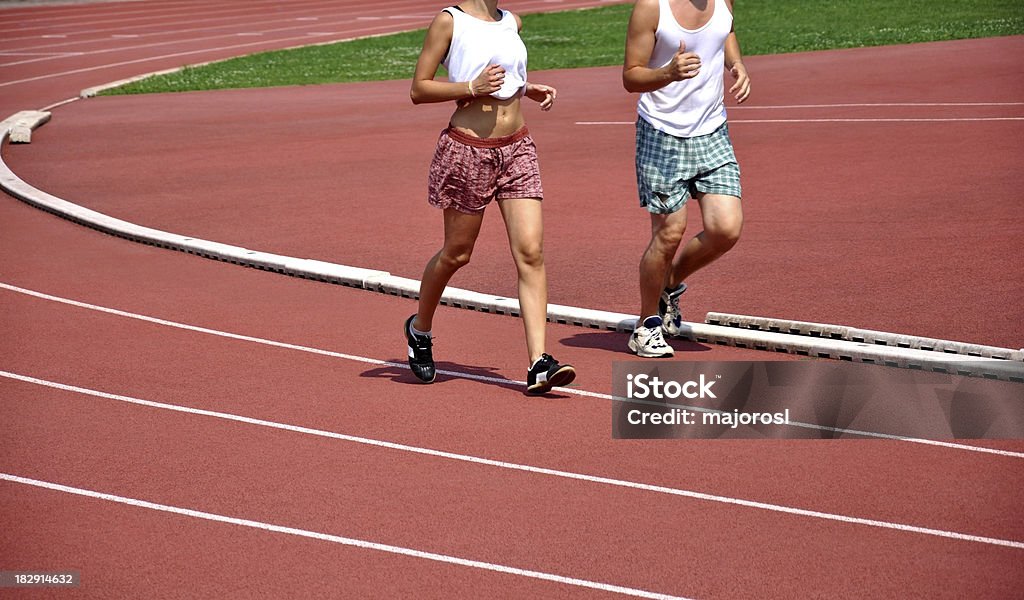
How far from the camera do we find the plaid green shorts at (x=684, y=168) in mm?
7438

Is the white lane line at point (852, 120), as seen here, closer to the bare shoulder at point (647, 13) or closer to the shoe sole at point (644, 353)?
the shoe sole at point (644, 353)

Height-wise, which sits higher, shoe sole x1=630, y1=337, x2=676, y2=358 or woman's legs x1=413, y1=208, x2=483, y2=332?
woman's legs x1=413, y1=208, x2=483, y2=332

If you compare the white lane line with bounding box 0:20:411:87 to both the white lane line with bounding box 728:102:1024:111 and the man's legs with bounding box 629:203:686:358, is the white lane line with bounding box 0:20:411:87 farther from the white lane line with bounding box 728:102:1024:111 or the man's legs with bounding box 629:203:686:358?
the man's legs with bounding box 629:203:686:358

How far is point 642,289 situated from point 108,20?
34.6 m

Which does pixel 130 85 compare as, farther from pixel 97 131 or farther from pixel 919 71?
pixel 919 71

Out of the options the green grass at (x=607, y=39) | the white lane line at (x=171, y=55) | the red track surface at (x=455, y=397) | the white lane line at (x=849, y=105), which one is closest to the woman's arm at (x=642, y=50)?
the red track surface at (x=455, y=397)

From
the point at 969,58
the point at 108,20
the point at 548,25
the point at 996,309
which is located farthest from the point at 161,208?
the point at 108,20

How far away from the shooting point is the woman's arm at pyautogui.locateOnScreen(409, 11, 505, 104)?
6.74 m

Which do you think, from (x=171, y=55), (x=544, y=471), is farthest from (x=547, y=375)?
(x=171, y=55)

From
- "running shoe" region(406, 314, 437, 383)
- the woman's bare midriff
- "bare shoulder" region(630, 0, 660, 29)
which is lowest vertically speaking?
"running shoe" region(406, 314, 437, 383)

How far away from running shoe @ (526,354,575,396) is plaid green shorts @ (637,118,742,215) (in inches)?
42.4

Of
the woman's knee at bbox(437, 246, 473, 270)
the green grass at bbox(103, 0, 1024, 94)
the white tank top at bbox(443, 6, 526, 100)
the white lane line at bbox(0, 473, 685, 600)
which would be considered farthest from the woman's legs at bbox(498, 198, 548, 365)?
the green grass at bbox(103, 0, 1024, 94)

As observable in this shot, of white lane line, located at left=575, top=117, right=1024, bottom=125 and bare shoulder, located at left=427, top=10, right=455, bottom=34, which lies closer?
bare shoulder, located at left=427, top=10, right=455, bottom=34

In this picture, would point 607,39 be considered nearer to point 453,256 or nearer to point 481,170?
point 453,256
